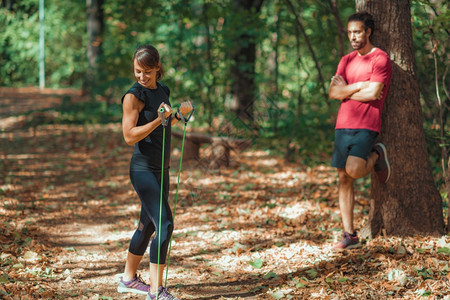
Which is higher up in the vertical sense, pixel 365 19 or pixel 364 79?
pixel 365 19

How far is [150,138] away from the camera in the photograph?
Result: 368 cm

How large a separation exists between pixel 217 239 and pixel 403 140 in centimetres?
239

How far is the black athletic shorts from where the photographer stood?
4.47 meters

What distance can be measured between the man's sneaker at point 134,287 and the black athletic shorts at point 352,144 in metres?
2.21

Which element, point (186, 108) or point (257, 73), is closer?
point (186, 108)

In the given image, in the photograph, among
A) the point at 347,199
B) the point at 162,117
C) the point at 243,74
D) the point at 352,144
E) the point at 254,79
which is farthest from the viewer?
the point at 254,79

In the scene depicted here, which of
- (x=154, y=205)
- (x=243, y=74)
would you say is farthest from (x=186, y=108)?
(x=243, y=74)

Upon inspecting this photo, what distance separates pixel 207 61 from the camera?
10266mm

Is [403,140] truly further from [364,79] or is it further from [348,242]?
[348,242]

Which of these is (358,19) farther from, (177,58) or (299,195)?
(177,58)

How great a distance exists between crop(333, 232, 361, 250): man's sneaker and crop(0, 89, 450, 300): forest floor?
0.06m

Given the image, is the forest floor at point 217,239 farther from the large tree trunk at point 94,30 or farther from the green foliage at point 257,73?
the large tree trunk at point 94,30

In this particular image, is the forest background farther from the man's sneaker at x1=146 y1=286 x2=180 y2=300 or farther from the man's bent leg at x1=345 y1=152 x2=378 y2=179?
the man's sneaker at x1=146 y1=286 x2=180 y2=300

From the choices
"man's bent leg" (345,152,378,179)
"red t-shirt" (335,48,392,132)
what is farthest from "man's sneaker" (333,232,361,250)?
"red t-shirt" (335,48,392,132)
